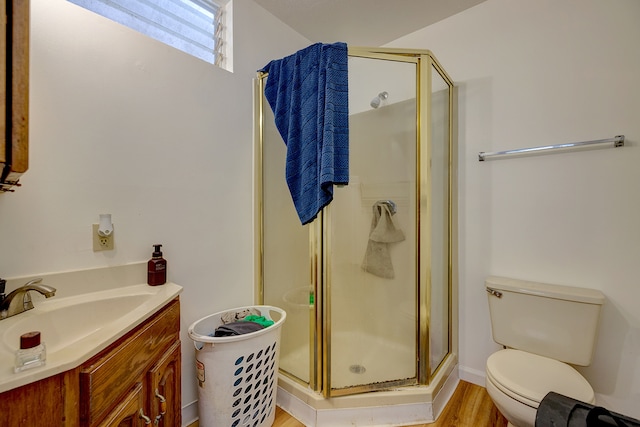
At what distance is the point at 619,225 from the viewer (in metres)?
1.42

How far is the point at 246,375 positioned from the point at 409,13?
2.33 meters

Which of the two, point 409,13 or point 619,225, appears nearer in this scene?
point 619,225

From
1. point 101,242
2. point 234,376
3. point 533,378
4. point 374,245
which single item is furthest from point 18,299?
point 533,378

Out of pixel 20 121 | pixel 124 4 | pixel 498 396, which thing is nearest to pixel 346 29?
pixel 124 4

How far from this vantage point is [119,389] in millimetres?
775

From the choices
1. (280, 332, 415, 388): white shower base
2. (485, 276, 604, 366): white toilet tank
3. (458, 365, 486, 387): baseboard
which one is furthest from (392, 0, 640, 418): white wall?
(280, 332, 415, 388): white shower base

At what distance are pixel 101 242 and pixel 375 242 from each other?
4.76 feet

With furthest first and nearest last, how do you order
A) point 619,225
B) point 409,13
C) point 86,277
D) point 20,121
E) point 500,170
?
point 409,13
point 500,170
point 619,225
point 86,277
point 20,121

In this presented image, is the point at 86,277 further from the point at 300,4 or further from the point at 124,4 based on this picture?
the point at 300,4

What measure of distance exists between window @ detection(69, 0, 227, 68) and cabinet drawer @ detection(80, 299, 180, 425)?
4.46 ft

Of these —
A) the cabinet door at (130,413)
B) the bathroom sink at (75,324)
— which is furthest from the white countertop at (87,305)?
the cabinet door at (130,413)

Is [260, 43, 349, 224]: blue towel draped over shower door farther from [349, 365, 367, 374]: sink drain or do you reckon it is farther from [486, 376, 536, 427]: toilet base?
[486, 376, 536, 427]: toilet base

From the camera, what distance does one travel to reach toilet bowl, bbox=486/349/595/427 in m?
1.12

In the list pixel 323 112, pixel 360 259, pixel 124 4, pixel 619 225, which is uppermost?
pixel 124 4
